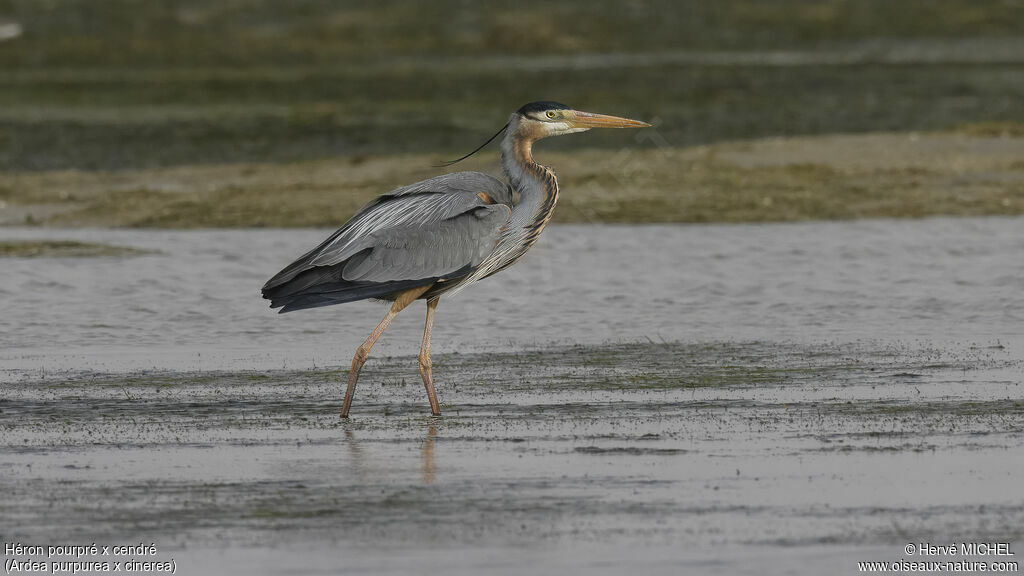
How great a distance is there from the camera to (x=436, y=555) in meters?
6.41

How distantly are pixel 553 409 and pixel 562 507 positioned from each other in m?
2.45

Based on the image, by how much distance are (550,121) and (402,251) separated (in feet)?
4.39

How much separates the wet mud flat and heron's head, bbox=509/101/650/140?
1.49m

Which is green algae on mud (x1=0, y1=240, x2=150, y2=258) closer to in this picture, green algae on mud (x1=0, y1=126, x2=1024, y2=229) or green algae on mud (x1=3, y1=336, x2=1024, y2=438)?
green algae on mud (x1=0, y1=126, x2=1024, y2=229)

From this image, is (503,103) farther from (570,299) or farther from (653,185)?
(570,299)

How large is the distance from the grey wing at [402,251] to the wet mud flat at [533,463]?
0.66 meters

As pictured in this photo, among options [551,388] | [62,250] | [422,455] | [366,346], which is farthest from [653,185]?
[422,455]

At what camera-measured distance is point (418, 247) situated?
10.1 metres

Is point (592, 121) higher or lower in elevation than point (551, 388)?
higher

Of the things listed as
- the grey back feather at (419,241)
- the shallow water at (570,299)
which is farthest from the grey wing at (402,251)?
the shallow water at (570,299)

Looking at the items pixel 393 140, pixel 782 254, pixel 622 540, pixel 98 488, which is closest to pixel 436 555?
pixel 622 540

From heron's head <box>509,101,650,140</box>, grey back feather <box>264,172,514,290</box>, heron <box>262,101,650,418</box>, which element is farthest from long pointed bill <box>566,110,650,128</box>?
grey back feather <box>264,172,514,290</box>

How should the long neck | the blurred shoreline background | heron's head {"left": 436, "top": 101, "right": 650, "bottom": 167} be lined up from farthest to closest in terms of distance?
the blurred shoreline background
heron's head {"left": 436, "top": 101, "right": 650, "bottom": 167}
the long neck

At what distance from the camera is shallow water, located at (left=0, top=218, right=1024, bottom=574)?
6723 millimetres
